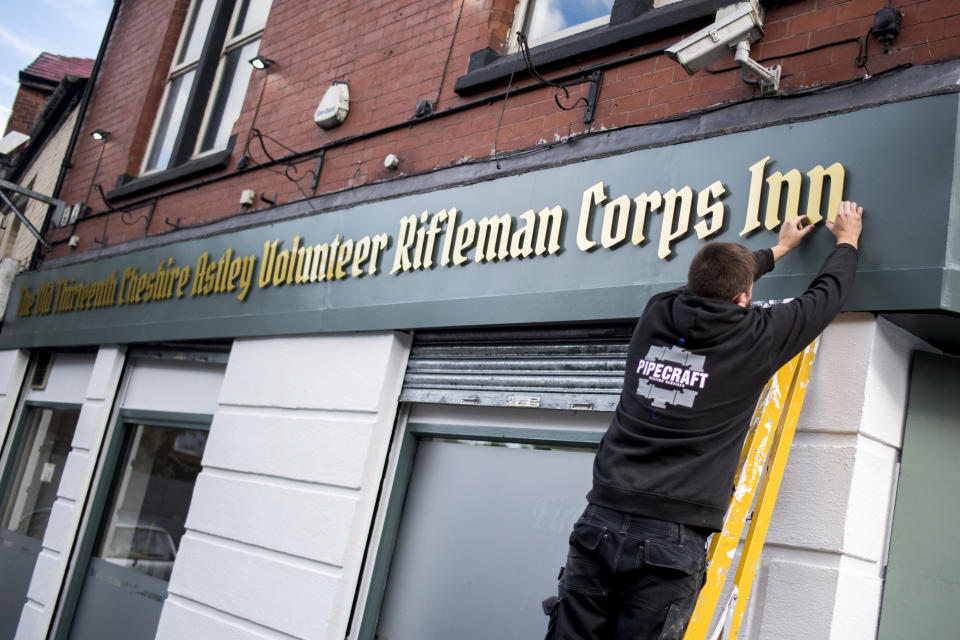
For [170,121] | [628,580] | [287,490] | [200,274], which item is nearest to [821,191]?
[628,580]

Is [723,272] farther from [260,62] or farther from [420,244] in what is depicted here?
[260,62]

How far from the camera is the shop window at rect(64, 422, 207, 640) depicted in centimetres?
669

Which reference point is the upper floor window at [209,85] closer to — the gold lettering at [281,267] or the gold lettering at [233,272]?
the gold lettering at [233,272]

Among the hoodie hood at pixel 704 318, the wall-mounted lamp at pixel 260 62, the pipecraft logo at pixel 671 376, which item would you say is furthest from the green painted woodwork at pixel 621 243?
the wall-mounted lamp at pixel 260 62

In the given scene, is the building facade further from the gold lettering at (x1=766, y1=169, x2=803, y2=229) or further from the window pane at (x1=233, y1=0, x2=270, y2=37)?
the window pane at (x1=233, y1=0, x2=270, y2=37)

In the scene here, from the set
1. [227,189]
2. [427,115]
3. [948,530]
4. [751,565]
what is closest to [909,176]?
[948,530]

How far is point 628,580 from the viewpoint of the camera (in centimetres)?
286

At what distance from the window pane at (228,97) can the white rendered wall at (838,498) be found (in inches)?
240

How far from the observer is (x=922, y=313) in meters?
3.13

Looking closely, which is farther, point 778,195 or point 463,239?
point 463,239

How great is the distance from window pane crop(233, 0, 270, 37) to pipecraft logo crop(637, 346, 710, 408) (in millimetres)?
6305

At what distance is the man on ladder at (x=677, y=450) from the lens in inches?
111

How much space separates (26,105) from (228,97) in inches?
420

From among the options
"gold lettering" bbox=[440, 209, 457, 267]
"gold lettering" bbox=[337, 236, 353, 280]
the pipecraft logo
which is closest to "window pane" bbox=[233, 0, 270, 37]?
"gold lettering" bbox=[337, 236, 353, 280]
